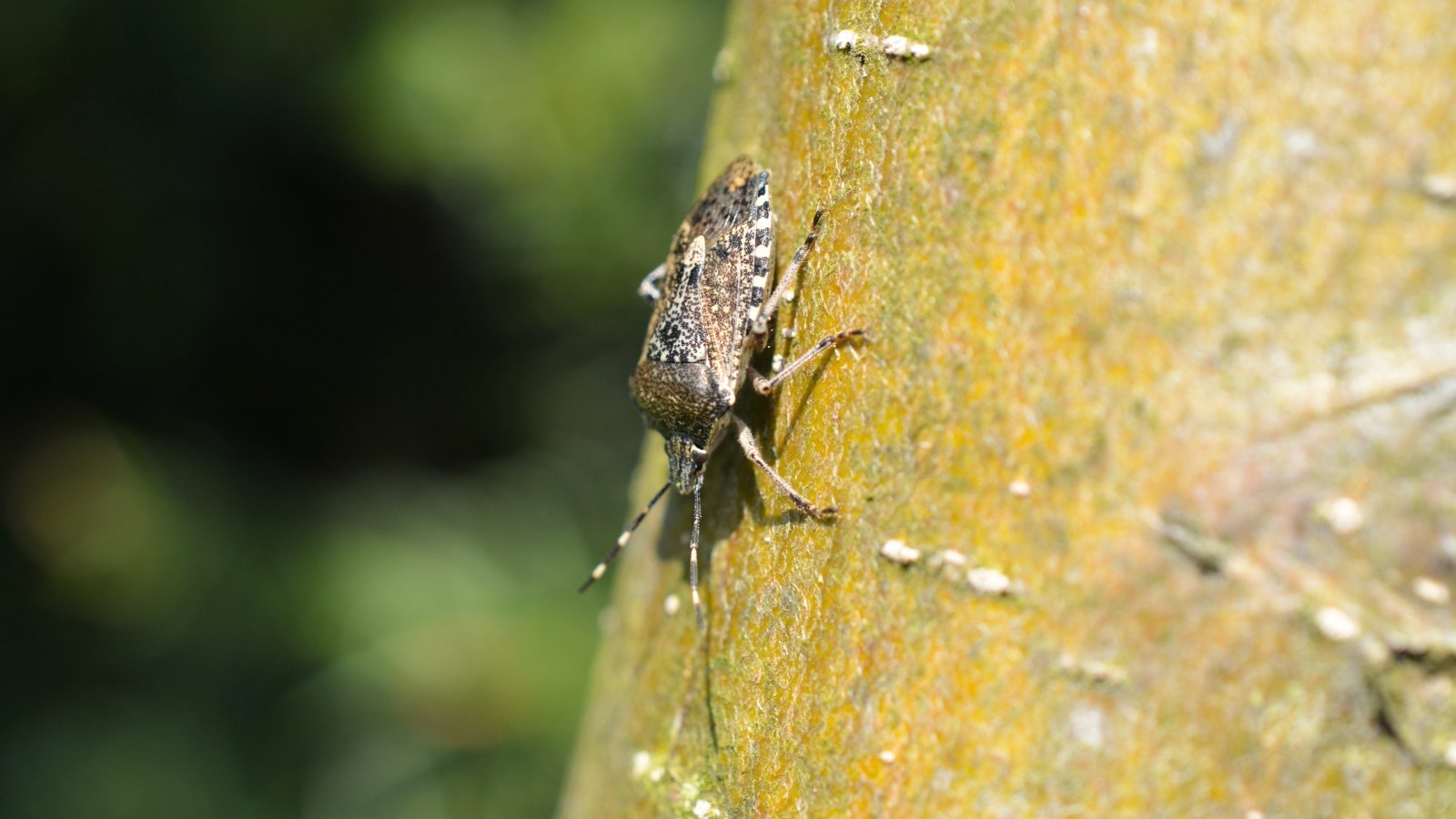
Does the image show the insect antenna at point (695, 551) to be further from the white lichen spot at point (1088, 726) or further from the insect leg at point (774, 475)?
the white lichen spot at point (1088, 726)

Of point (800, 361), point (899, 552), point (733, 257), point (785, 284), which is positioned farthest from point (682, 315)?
point (899, 552)

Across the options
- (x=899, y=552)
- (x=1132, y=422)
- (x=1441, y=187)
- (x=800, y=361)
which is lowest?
(x=899, y=552)

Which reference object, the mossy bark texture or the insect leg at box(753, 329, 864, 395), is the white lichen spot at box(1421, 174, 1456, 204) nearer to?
the mossy bark texture

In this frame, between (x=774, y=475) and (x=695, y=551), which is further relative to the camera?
(x=695, y=551)

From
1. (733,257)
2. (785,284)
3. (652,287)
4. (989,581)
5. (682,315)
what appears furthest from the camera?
(652,287)

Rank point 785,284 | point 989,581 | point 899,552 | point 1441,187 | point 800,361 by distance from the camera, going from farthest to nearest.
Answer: point 785,284, point 800,361, point 899,552, point 989,581, point 1441,187

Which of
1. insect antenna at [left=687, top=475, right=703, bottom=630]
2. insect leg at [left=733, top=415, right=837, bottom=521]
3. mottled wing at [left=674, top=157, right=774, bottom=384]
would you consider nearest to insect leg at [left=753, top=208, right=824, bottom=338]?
mottled wing at [left=674, top=157, right=774, bottom=384]

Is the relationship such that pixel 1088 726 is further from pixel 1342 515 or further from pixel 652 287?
pixel 652 287

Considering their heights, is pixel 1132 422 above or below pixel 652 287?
above

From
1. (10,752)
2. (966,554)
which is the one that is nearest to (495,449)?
(10,752)
